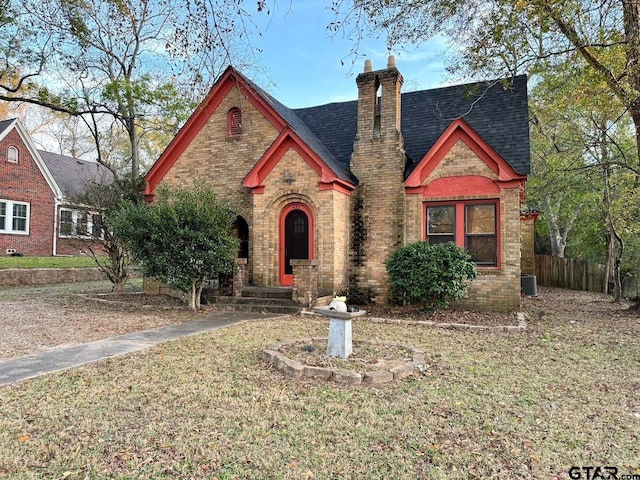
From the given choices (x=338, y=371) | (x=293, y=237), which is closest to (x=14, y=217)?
(x=293, y=237)

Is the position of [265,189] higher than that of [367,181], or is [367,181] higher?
[367,181]

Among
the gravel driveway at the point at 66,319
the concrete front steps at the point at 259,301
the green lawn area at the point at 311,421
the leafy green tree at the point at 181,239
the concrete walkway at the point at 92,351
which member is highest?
the leafy green tree at the point at 181,239

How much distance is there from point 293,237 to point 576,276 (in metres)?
16.9

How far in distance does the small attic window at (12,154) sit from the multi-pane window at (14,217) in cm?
223

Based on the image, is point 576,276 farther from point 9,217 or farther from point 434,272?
point 9,217

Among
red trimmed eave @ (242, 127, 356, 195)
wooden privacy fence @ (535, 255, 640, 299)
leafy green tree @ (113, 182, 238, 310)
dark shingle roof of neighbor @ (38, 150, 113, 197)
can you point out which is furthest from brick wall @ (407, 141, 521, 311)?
dark shingle roof of neighbor @ (38, 150, 113, 197)

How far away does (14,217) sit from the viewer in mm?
22609

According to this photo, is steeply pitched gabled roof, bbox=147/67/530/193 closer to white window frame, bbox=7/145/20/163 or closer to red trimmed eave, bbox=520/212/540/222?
red trimmed eave, bbox=520/212/540/222

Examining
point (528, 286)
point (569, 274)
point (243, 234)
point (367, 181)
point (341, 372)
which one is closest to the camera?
point (341, 372)

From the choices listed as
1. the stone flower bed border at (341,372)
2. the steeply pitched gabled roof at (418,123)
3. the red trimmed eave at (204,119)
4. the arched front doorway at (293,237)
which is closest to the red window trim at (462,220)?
the steeply pitched gabled roof at (418,123)

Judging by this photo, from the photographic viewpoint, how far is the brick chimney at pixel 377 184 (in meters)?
13.0

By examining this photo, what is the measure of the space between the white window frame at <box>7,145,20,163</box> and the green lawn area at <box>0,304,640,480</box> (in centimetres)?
2176

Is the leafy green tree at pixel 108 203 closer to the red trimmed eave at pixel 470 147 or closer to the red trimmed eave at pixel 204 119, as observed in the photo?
the red trimmed eave at pixel 204 119

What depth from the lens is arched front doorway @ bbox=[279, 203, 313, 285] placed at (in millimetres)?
13000
